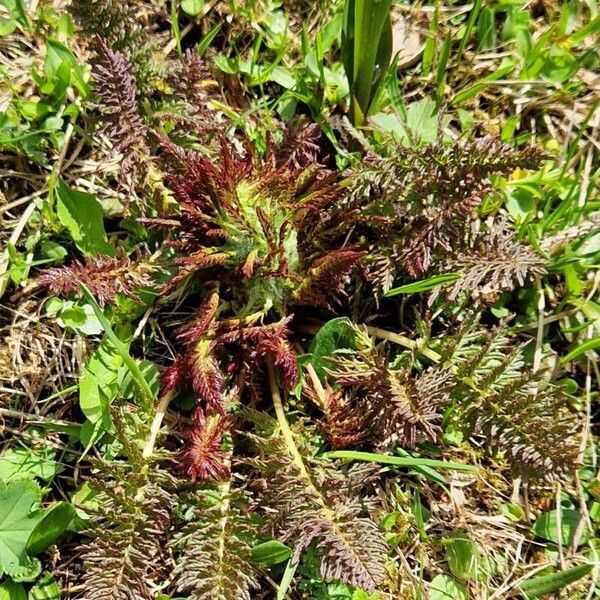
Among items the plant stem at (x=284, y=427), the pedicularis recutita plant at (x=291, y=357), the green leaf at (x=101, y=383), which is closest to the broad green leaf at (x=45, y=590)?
the pedicularis recutita plant at (x=291, y=357)

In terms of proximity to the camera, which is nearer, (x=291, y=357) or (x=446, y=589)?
(x=291, y=357)

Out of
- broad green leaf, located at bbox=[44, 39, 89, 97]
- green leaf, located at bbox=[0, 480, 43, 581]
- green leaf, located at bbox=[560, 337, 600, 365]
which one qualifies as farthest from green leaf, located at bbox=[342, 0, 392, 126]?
green leaf, located at bbox=[0, 480, 43, 581]

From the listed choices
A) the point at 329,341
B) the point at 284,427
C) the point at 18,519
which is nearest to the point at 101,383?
the point at 18,519

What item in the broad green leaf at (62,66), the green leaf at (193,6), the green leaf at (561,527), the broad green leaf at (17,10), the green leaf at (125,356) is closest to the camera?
the green leaf at (125,356)

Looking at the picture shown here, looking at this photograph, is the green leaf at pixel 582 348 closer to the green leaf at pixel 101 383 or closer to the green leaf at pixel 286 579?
the green leaf at pixel 286 579

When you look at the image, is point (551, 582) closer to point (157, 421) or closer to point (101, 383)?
point (157, 421)

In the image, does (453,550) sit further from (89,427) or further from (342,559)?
(89,427)
